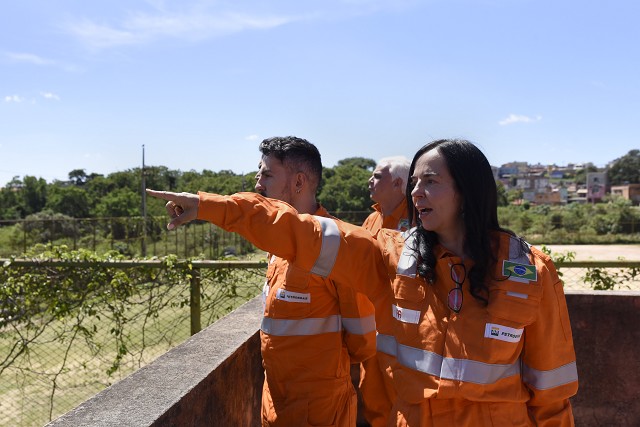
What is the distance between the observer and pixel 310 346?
229cm

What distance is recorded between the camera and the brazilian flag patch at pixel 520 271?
1.63 m

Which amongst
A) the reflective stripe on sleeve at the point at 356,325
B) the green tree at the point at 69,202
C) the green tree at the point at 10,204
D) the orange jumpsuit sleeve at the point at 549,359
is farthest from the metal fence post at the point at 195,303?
the green tree at the point at 10,204

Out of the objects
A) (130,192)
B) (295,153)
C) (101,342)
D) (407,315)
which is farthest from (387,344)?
(130,192)

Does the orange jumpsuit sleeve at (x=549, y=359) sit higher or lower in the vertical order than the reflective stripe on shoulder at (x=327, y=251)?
lower

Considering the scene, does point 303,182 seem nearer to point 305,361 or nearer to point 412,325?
point 305,361

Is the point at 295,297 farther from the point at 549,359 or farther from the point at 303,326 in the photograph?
the point at 549,359

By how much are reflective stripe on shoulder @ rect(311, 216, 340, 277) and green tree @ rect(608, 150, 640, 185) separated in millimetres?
140733

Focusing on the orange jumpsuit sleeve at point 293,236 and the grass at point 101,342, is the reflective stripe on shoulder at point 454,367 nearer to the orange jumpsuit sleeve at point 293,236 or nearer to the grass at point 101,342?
the orange jumpsuit sleeve at point 293,236

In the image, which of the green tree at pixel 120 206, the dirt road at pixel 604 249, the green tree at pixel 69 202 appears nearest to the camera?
the dirt road at pixel 604 249

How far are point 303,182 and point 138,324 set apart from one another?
4252 millimetres

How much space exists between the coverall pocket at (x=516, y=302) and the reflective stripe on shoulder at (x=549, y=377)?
177mm

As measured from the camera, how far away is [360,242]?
6.18ft

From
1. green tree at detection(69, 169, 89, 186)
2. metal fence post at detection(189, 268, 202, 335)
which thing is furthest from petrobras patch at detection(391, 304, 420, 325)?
green tree at detection(69, 169, 89, 186)

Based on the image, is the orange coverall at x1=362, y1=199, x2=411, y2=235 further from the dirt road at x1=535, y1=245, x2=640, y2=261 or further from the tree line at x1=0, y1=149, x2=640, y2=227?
the tree line at x1=0, y1=149, x2=640, y2=227
